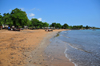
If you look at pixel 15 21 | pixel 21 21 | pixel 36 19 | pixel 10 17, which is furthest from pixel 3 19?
pixel 36 19

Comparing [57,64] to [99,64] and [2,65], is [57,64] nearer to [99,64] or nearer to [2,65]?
[99,64]

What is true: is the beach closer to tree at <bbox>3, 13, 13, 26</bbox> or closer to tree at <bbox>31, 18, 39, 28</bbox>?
tree at <bbox>3, 13, 13, 26</bbox>

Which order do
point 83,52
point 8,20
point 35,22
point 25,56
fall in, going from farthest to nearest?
point 35,22 < point 8,20 < point 83,52 < point 25,56

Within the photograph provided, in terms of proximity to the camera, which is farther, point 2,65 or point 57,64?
point 57,64

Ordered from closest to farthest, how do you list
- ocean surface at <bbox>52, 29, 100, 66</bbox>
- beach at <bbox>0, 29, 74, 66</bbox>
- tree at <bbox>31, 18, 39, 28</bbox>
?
Result: 1. beach at <bbox>0, 29, 74, 66</bbox>
2. ocean surface at <bbox>52, 29, 100, 66</bbox>
3. tree at <bbox>31, 18, 39, 28</bbox>

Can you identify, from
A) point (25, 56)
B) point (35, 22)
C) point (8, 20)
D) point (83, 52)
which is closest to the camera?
point (25, 56)

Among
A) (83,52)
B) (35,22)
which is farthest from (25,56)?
(35,22)

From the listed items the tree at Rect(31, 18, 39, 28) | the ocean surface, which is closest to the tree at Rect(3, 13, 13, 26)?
the tree at Rect(31, 18, 39, 28)

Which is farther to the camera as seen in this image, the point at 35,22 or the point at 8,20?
the point at 35,22

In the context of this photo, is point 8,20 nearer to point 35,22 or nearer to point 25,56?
point 35,22

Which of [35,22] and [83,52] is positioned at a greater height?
[35,22]

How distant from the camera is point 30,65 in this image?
11.7 feet

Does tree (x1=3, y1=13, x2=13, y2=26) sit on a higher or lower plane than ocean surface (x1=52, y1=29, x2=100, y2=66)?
higher

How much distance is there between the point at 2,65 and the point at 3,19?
53.2 m
